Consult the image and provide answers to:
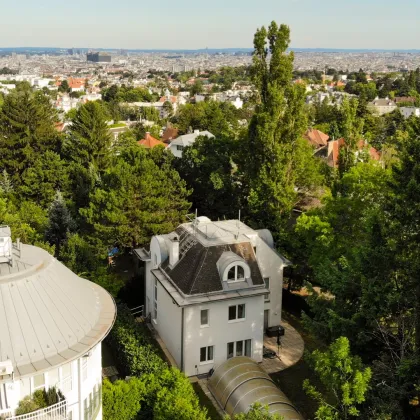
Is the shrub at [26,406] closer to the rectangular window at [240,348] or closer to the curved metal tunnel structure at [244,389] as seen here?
the curved metal tunnel structure at [244,389]

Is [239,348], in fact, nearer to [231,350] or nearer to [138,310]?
[231,350]

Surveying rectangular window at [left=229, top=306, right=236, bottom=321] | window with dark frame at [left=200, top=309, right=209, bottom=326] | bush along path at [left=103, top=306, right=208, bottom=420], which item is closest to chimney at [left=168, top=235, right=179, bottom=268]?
window with dark frame at [left=200, top=309, right=209, bottom=326]

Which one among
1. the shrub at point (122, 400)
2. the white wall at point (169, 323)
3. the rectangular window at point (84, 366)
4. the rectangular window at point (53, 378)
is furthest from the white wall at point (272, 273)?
the rectangular window at point (53, 378)

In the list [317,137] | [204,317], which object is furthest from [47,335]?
[317,137]

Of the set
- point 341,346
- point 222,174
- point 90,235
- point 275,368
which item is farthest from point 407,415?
point 222,174

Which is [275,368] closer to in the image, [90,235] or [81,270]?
[81,270]

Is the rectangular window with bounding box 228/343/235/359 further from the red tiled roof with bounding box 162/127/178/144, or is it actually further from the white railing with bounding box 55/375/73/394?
the red tiled roof with bounding box 162/127/178/144
